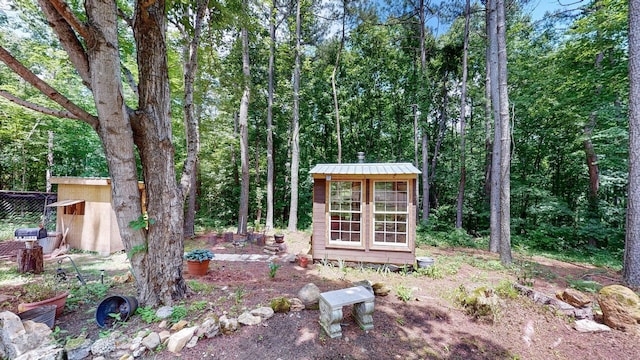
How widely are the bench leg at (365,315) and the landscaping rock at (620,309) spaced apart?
3026 mm

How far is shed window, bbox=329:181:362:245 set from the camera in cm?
528

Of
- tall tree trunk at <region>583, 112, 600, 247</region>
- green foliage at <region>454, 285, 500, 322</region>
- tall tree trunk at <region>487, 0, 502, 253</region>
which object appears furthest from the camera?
tall tree trunk at <region>583, 112, 600, 247</region>

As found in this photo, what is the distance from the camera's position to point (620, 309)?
2.88 metres

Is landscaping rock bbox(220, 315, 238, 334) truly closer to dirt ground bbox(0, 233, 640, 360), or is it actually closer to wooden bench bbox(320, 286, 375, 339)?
dirt ground bbox(0, 233, 640, 360)

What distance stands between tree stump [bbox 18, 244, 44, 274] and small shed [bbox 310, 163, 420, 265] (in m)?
5.45

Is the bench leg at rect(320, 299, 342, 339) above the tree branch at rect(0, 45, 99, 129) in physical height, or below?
below

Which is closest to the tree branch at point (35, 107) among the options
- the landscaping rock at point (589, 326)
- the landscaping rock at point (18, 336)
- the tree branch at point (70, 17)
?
the tree branch at point (70, 17)

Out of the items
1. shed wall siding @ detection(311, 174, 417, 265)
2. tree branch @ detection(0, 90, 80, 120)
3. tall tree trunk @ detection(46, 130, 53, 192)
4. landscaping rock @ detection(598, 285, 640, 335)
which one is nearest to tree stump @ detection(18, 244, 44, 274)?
tree branch @ detection(0, 90, 80, 120)

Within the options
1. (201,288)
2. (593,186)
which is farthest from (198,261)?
(593,186)

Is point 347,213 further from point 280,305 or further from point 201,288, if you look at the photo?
point 201,288

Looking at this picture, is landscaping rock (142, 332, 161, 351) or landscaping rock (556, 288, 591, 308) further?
landscaping rock (556, 288, 591, 308)

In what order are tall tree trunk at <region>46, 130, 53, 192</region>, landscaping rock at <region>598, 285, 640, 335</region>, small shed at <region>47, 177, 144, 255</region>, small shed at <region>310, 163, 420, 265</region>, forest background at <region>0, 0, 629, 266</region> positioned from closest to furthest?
landscaping rock at <region>598, 285, 640, 335</region>, small shed at <region>310, 163, 420, 265</region>, small shed at <region>47, 177, 144, 255</region>, forest background at <region>0, 0, 629, 266</region>, tall tree trunk at <region>46, 130, 53, 192</region>

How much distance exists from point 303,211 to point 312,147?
3.54 m

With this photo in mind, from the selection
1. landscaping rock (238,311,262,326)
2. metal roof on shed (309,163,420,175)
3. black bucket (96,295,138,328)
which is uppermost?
metal roof on shed (309,163,420,175)
